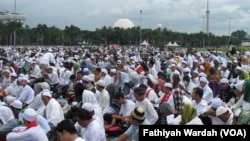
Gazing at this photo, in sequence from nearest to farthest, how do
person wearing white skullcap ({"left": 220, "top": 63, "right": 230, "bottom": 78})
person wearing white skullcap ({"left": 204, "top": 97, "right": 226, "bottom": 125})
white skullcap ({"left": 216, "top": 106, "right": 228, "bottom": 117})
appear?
white skullcap ({"left": 216, "top": 106, "right": 228, "bottom": 117}) → person wearing white skullcap ({"left": 204, "top": 97, "right": 226, "bottom": 125}) → person wearing white skullcap ({"left": 220, "top": 63, "right": 230, "bottom": 78})

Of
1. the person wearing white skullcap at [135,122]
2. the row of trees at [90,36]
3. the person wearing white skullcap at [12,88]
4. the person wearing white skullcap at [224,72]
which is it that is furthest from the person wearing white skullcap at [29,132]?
the row of trees at [90,36]

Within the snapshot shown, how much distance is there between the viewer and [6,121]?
27.3 ft

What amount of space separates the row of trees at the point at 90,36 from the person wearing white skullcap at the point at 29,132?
2818 inches

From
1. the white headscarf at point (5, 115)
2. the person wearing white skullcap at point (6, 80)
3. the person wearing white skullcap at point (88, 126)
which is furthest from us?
the person wearing white skullcap at point (6, 80)

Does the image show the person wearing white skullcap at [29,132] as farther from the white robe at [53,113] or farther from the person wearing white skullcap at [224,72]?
the person wearing white skullcap at [224,72]

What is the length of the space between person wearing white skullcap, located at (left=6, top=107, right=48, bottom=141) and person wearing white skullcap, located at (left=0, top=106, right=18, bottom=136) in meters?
1.03

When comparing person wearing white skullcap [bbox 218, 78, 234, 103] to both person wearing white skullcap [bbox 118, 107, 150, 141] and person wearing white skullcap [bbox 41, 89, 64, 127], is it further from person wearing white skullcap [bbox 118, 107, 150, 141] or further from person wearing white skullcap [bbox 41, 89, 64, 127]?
person wearing white skullcap [bbox 118, 107, 150, 141]

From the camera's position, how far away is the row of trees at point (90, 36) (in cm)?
8388

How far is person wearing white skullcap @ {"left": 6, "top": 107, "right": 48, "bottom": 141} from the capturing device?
21.6 ft

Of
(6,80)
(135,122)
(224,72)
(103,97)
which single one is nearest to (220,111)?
(135,122)

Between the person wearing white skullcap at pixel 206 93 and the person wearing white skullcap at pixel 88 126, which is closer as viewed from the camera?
the person wearing white skullcap at pixel 88 126

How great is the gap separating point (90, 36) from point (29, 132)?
296ft

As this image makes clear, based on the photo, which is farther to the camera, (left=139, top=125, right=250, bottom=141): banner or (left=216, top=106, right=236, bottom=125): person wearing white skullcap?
(left=216, top=106, right=236, bottom=125): person wearing white skullcap

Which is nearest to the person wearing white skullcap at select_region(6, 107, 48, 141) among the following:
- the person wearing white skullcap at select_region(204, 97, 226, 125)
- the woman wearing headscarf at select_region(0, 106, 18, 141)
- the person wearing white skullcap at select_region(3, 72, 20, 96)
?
the woman wearing headscarf at select_region(0, 106, 18, 141)
